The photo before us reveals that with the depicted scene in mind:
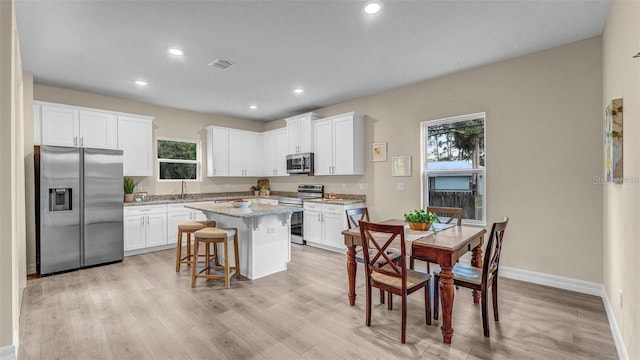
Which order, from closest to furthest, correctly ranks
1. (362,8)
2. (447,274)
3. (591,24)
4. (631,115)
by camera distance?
(631,115) → (447,274) → (362,8) → (591,24)

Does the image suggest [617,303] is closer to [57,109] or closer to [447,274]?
[447,274]

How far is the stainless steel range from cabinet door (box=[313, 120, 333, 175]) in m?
0.47

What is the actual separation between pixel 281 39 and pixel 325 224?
10.2ft

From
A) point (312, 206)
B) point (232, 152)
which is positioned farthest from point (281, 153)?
point (312, 206)

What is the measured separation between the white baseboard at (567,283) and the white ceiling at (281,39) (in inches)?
101

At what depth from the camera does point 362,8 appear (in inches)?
97.7

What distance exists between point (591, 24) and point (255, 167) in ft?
19.3

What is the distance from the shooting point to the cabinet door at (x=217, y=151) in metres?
6.03

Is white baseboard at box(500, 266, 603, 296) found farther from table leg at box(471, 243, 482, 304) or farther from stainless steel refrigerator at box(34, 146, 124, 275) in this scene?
stainless steel refrigerator at box(34, 146, 124, 275)

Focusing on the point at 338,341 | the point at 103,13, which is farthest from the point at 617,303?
the point at 103,13

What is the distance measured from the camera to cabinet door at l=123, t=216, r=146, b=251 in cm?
467

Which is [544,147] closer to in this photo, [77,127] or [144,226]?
[144,226]

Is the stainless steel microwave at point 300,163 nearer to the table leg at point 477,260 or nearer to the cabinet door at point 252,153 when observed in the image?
the cabinet door at point 252,153

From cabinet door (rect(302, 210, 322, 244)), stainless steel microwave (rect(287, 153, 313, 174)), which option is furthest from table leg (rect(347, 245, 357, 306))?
stainless steel microwave (rect(287, 153, 313, 174))
